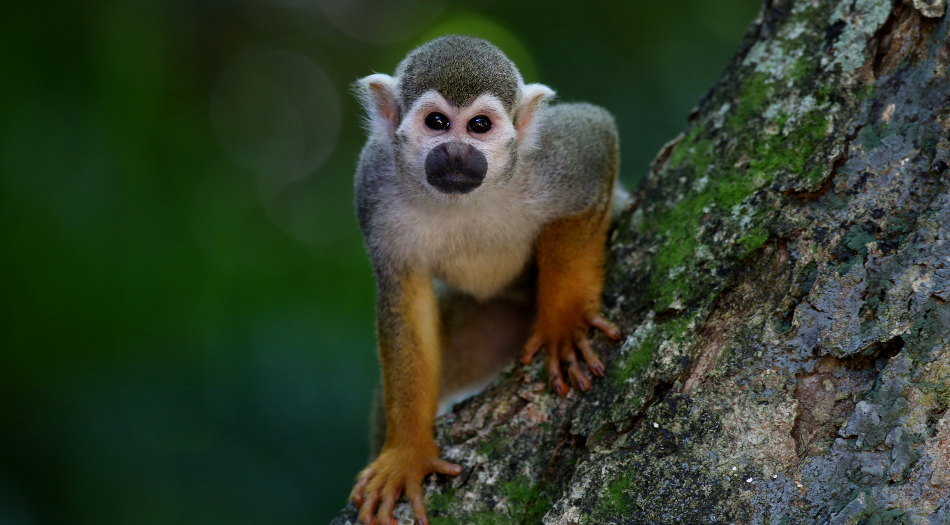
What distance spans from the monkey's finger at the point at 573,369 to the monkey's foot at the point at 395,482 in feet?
1.43

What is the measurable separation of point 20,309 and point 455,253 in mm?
2439

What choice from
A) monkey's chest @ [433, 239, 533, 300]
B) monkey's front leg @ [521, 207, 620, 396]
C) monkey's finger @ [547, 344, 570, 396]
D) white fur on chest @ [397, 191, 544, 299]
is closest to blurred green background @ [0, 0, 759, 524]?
monkey's chest @ [433, 239, 533, 300]

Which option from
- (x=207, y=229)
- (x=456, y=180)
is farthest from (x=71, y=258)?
(x=456, y=180)

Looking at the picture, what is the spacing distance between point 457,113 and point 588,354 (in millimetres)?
889

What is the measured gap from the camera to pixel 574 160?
8.06ft

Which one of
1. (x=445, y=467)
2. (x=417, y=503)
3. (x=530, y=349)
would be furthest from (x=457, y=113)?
(x=417, y=503)

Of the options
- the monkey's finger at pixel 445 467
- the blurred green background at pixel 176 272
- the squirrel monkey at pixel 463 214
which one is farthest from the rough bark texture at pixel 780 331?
the blurred green background at pixel 176 272

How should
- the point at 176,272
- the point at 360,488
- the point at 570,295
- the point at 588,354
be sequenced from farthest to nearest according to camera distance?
the point at 176,272, the point at 570,295, the point at 360,488, the point at 588,354

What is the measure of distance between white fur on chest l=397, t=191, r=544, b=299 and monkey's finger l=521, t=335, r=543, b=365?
1.37 feet

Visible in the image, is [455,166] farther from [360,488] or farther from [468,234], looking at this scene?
[360,488]

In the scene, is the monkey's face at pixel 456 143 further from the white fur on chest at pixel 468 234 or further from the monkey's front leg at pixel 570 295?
the monkey's front leg at pixel 570 295

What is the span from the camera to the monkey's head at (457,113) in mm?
2053

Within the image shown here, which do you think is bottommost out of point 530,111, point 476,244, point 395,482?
→ point 395,482

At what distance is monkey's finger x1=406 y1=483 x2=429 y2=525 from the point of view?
1.82m
